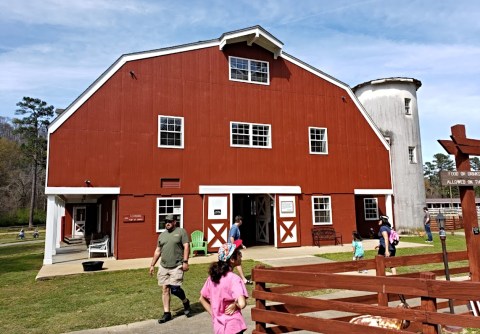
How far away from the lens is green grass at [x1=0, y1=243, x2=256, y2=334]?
668 cm

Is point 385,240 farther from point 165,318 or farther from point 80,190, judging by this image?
point 80,190

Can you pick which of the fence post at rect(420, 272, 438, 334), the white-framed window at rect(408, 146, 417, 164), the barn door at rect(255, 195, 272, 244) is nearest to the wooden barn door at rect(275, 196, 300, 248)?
the barn door at rect(255, 195, 272, 244)

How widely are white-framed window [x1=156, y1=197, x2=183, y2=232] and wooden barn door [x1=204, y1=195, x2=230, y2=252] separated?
1137mm

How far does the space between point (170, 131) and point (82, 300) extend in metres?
8.61

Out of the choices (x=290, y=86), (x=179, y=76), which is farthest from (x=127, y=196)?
(x=290, y=86)

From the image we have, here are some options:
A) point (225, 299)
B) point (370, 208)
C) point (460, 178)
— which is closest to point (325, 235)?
point (370, 208)

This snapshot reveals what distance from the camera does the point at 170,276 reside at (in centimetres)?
680

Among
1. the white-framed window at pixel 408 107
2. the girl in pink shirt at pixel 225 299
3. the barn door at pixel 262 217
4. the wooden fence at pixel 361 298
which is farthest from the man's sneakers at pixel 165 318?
the white-framed window at pixel 408 107

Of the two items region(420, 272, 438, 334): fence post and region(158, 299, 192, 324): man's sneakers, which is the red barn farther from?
region(420, 272, 438, 334): fence post

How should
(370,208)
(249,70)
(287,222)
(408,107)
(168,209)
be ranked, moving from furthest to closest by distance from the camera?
1. (408,107)
2. (370,208)
3. (249,70)
4. (287,222)
5. (168,209)

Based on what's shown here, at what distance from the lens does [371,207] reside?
68.8 ft

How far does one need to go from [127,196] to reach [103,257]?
290 cm

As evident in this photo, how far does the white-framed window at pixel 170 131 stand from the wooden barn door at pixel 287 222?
212 inches

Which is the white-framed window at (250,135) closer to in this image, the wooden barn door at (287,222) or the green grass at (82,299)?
the wooden barn door at (287,222)
